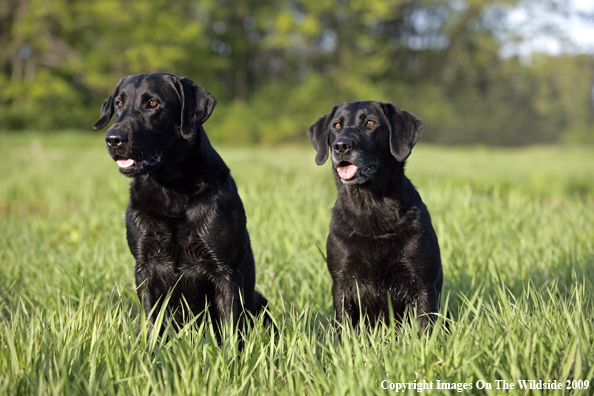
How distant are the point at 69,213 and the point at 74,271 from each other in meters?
3.73

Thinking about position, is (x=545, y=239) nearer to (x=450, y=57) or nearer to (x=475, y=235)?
(x=475, y=235)

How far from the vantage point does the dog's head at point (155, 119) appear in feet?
8.27

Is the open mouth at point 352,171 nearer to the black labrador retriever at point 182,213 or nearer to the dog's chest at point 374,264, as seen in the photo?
the dog's chest at point 374,264

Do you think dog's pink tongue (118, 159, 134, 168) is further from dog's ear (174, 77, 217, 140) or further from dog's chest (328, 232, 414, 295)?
dog's chest (328, 232, 414, 295)

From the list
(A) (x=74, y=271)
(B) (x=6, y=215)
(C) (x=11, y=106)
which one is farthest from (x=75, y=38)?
(A) (x=74, y=271)

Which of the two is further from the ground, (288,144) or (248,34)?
(248,34)

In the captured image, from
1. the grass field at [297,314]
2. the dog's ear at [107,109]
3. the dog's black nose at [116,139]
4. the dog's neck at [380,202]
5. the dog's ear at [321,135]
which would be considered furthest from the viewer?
the dog's ear at [321,135]

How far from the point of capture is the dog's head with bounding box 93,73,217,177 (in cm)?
252

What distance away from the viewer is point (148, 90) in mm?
2707

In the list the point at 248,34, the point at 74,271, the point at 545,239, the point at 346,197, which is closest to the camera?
the point at 346,197

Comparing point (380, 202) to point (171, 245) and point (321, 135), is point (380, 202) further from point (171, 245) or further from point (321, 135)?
point (171, 245)

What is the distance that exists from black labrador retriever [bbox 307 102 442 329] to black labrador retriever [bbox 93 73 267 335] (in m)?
0.61

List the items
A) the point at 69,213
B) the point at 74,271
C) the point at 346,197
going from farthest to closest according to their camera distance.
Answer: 1. the point at 69,213
2. the point at 74,271
3. the point at 346,197

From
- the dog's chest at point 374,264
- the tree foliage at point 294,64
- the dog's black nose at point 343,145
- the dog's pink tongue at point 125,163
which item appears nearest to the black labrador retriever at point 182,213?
the dog's pink tongue at point 125,163
